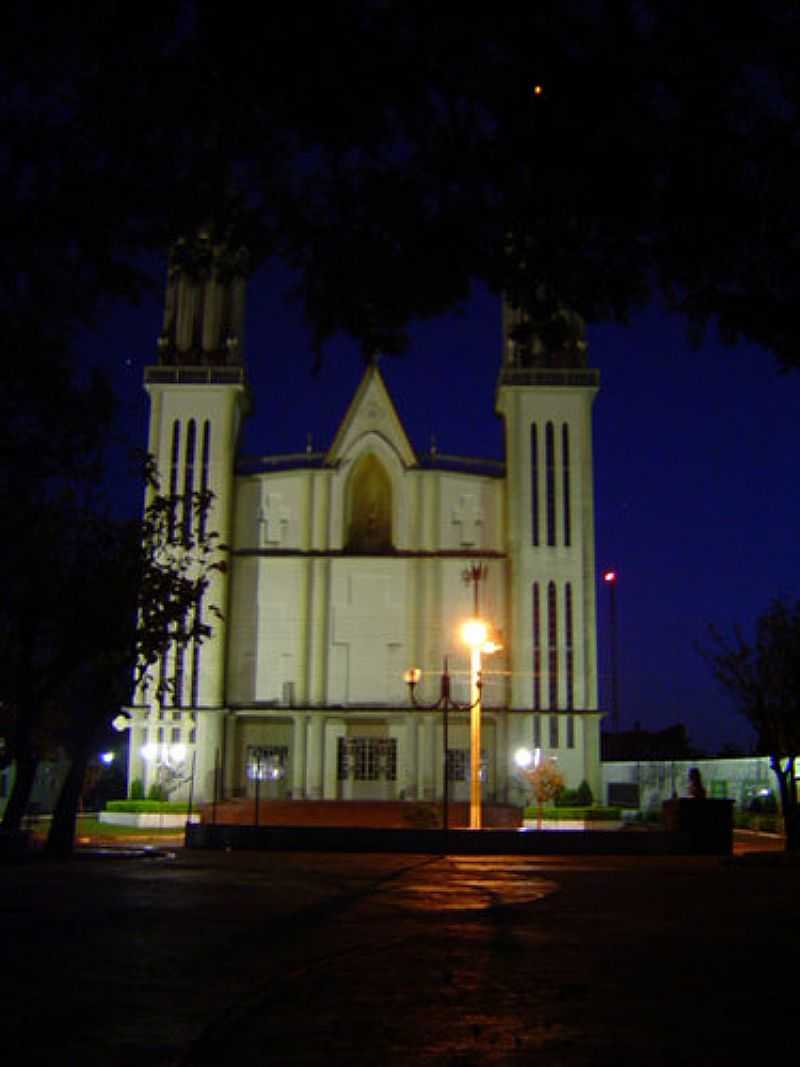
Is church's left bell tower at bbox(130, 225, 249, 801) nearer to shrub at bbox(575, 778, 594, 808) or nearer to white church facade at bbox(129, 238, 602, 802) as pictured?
white church facade at bbox(129, 238, 602, 802)

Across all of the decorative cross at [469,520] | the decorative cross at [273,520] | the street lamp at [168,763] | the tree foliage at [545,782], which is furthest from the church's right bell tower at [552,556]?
the street lamp at [168,763]

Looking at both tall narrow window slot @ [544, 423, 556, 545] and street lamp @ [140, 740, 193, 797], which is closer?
street lamp @ [140, 740, 193, 797]

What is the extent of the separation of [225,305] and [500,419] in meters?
14.4

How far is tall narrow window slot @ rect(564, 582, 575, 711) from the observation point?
53.0 metres

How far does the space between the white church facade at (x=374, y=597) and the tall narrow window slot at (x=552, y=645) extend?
0.06 metres

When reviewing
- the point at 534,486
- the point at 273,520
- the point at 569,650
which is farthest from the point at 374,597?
the point at 569,650

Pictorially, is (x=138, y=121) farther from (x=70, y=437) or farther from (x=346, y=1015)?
(x=70, y=437)

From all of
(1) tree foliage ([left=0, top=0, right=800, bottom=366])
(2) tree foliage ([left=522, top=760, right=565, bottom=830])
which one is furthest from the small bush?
→ (1) tree foliage ([left=0, top=0, right=800, bottom=366])

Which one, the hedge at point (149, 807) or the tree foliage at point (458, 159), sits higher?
the tree foliage at point (458, 159)

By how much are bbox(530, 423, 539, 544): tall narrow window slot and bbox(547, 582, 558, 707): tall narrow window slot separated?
8.05 ft

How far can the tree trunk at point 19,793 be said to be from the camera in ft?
80.1

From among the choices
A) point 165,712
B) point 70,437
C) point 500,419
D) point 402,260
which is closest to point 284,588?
point 165,712

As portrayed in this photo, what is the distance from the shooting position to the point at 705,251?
28.3 feet

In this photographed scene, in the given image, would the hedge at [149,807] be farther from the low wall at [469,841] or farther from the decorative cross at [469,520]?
the low wall at [469,841]
